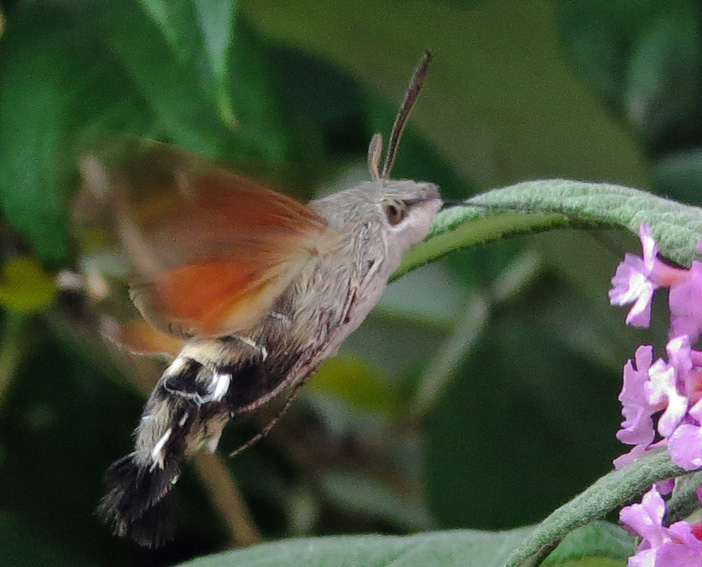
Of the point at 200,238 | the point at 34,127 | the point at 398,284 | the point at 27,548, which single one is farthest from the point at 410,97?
the point at 398,284

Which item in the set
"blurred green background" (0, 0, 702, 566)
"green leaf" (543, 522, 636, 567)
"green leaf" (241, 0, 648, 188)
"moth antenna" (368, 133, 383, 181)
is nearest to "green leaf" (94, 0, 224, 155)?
"blurred green background" (0, 0, 702, 566)

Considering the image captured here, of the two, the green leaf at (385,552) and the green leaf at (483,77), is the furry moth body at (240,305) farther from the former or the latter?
the green leaf at (483,77)

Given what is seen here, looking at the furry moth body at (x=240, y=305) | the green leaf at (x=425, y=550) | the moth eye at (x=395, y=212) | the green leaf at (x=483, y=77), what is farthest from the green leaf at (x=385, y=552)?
the green leaf at (x=483, y=77)

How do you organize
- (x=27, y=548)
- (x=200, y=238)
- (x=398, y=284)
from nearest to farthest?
(x=200, y=238) < (x=27, y=548) < (x=398, y=284)

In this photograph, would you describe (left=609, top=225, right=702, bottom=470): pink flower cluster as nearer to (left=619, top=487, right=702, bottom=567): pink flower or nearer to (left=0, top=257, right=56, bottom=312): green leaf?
(left=619, top=487, right=702, bottom=567): pink flower

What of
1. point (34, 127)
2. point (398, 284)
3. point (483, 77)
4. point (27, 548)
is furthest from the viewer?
point (398, 284)

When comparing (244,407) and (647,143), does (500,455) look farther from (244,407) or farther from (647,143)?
(244,407)

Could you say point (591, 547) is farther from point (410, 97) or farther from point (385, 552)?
point (410, 97)
